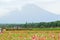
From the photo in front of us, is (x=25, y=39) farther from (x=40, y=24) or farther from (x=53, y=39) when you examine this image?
(x=40, y=24)

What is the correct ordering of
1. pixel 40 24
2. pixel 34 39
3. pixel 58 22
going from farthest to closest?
pixel 58 22 < pixel 40 24 < pixel 34 39

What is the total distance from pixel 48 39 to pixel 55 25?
12401 millimetres

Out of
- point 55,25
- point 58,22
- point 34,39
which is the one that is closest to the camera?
point 34,39

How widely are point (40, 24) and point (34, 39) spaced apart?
38.0 feet

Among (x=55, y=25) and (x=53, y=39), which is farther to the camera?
(x=55, y=25)

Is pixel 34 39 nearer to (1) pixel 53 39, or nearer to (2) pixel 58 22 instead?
(1) pixel 53 39

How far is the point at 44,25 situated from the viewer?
13891 millimetres

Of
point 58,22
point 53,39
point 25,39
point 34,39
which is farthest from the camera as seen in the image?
point 58,22

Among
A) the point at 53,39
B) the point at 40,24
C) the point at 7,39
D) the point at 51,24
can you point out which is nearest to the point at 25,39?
the point at 7,39

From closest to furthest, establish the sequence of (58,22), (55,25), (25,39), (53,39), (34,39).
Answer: (34,39) → (53,39) → (25,39) → (55,25) → (58,22)

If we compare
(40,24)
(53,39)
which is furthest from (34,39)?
(40,24)

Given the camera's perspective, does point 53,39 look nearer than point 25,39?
Yes

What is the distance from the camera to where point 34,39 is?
2088 millimetres

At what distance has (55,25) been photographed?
1484 centimetres
